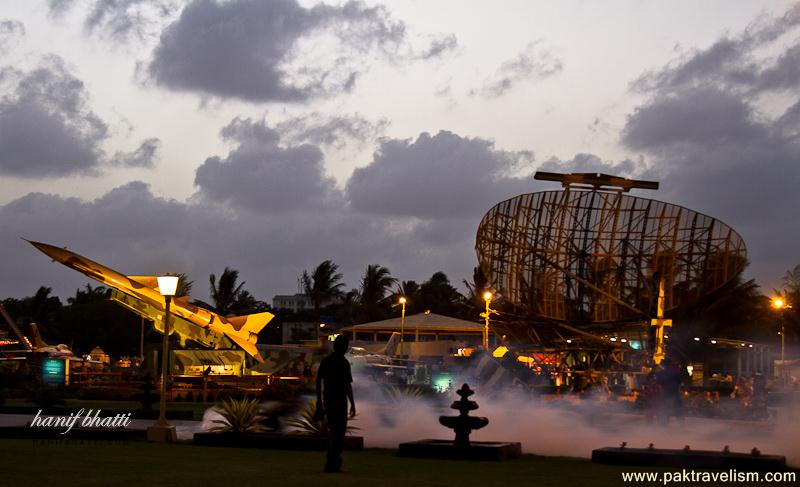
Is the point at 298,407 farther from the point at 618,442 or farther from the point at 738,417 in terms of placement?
the point at 738,417

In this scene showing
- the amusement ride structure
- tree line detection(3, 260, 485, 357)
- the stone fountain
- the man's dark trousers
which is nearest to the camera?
the man's dark trousers

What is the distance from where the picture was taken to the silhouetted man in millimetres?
14509

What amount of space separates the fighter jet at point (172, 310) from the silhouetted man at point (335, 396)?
3528 cm

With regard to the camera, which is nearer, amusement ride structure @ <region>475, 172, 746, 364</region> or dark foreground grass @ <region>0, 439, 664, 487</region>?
dark foreground grass @ <region>0, 439, 664, 487</region>

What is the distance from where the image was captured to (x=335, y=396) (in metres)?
14.6

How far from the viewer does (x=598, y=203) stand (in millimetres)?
67812

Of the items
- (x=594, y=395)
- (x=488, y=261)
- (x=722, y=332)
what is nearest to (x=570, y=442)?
(x=594, y=395)

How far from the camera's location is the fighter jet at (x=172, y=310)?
49.4 m

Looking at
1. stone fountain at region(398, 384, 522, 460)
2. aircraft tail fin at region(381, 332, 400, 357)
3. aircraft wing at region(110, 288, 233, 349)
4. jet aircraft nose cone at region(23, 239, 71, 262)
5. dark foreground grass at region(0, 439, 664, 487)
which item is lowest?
dark foreground grass at region(0, 439, 664, 487)

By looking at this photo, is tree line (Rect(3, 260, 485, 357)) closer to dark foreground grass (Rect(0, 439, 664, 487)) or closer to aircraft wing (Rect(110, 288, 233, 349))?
aircraft wing (Rect(110, 288, 233, 349))

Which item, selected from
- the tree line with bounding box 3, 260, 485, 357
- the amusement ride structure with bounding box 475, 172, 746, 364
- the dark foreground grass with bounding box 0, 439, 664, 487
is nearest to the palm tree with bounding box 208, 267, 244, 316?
the tree line with bounding box 3, 260, 485, 357

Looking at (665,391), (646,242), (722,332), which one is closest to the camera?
(665,391)

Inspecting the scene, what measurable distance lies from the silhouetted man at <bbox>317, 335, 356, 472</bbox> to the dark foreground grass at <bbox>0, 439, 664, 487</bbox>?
31 cm

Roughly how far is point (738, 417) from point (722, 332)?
2503 inches
